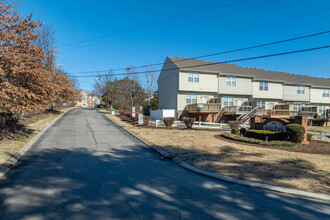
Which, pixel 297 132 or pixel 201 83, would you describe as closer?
pixel 297 132

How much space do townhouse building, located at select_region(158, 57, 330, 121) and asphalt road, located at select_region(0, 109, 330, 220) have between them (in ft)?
63.9

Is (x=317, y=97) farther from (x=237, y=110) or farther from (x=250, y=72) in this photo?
(x=237, y=110)

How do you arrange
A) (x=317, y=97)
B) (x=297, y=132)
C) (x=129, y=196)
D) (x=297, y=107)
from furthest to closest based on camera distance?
(x=317, y=97)
(x=297, y=107)
(x=297, y=132)
(x=129, y=196)

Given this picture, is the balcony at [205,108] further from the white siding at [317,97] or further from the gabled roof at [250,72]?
the white siding at [317,97]

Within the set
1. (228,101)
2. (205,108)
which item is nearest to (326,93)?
(228,101)

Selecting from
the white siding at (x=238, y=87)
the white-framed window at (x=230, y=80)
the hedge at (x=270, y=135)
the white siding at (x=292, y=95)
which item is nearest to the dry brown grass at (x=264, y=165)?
the hedge at (x=270, y=135)

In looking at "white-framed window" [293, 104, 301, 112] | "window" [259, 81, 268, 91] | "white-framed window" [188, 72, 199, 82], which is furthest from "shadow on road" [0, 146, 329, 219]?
"white-framed window" [293, 104, 301, 112]

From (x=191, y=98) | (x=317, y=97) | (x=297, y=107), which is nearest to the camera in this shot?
(x=191, y=98)

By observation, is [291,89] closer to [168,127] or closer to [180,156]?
[168,127]

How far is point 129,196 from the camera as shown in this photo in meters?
4.79

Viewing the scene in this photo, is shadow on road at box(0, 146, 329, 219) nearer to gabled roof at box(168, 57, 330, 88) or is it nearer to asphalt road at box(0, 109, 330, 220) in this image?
asphalt road at box(0, 109, 330, 220)

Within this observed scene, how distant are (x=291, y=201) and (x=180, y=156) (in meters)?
4.82

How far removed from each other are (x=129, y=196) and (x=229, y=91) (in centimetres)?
2663

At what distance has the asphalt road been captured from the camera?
4023 millimetres
